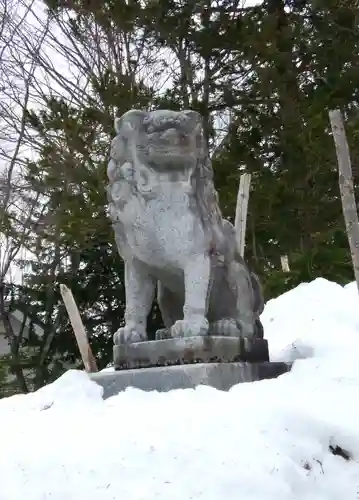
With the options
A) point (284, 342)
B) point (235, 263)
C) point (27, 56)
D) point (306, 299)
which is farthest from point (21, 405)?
point (27, 56)

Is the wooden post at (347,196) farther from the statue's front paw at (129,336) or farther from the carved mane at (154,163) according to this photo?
the statue's front paw at (129,336)

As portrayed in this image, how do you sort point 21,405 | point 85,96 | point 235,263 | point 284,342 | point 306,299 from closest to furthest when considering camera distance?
point 21,405 → point 235,263 → point 284,342 → point 306,299 → point 85,96

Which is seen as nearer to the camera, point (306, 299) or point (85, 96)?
point (306, 299)

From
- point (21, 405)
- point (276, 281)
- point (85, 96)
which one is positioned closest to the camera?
point (21, 405)

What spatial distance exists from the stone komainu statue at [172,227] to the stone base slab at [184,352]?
2.6 inches

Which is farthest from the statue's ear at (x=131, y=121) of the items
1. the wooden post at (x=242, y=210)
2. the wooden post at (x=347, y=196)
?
the wooden post at (x=242, y=210)

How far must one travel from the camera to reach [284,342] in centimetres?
491

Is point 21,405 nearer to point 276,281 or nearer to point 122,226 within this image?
→ point 122,226

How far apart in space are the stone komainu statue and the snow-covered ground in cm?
45

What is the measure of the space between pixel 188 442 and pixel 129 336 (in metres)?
1.07

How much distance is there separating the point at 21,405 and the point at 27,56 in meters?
7.86

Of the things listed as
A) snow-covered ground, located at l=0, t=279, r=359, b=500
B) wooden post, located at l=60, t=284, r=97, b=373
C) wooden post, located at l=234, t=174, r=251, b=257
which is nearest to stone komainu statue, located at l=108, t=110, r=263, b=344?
snow-covered ground, located at l=0, t=279, r=359, b=500

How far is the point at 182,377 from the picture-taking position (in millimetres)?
3203

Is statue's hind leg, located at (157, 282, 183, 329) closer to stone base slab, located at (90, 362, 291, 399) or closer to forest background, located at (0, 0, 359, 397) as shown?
stone base slab, located at (90, 362, 291, 399)
